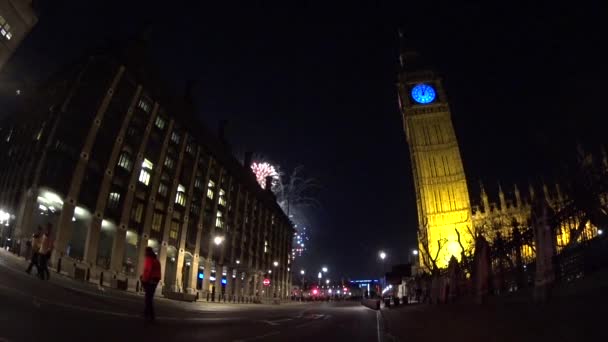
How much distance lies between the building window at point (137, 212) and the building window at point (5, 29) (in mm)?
20897

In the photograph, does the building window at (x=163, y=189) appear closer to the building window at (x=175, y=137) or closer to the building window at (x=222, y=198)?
the building window at (x=175, y=137)

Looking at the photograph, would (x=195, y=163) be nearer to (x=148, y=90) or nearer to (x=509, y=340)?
(x=148, y=90)

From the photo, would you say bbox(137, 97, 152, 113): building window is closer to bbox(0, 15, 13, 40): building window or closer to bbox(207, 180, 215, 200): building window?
bbox(0, 15, 13, 40): building window

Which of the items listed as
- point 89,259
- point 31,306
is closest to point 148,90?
point 89,259

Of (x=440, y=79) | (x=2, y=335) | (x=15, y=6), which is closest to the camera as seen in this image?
(x=2, y=335)

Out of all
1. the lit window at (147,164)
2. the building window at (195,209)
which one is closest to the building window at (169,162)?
the lit window at (147,164)

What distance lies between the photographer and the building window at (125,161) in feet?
134

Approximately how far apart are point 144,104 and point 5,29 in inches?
735

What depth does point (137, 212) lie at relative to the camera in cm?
4306

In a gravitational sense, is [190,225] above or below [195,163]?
below

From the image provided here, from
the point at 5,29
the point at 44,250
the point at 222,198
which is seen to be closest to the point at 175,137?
the point at 222,198

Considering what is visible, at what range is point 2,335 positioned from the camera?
18.2 feet

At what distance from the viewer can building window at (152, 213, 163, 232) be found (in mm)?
45500

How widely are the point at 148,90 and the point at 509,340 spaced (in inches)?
1832
